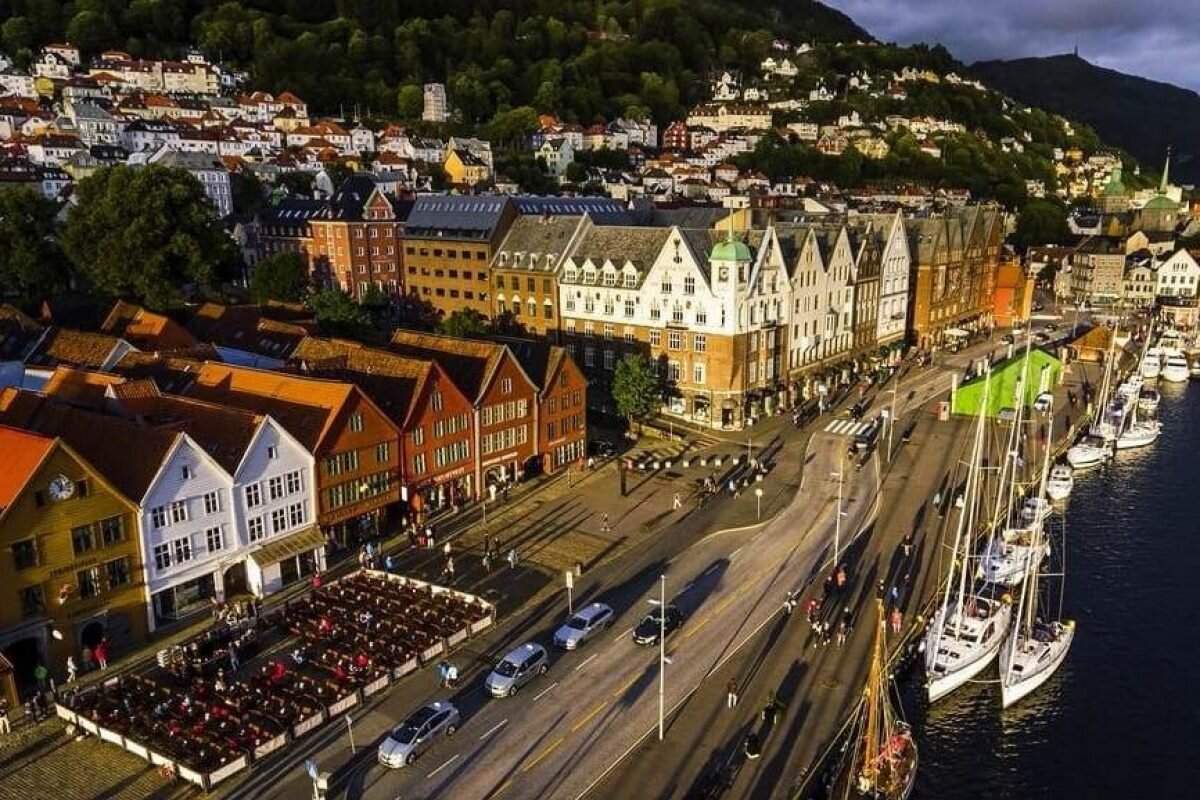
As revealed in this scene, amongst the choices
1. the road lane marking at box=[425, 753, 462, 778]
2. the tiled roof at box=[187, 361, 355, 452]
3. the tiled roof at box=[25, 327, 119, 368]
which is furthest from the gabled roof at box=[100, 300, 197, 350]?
the road lane marking at box=[425, 753, 462, 778]

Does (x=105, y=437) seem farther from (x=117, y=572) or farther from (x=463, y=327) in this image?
(x=463, y=327)

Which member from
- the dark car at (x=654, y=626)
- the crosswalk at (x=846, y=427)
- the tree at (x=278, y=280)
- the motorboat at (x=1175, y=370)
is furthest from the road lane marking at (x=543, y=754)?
the motorboat at (x=1175, y=370)

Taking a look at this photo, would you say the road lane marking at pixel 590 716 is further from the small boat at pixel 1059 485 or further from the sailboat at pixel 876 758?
the small boat at pixel 1059 485

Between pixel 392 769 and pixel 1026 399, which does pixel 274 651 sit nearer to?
pixel 392 769

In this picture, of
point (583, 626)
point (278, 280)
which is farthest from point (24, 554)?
point (278, 280)

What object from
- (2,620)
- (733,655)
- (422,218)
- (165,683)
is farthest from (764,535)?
(422,218)

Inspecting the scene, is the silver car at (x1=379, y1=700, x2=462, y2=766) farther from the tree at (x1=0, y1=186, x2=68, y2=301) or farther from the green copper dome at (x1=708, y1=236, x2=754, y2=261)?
the tree at (x1=0, y1=186, x2=68, y2=301)
